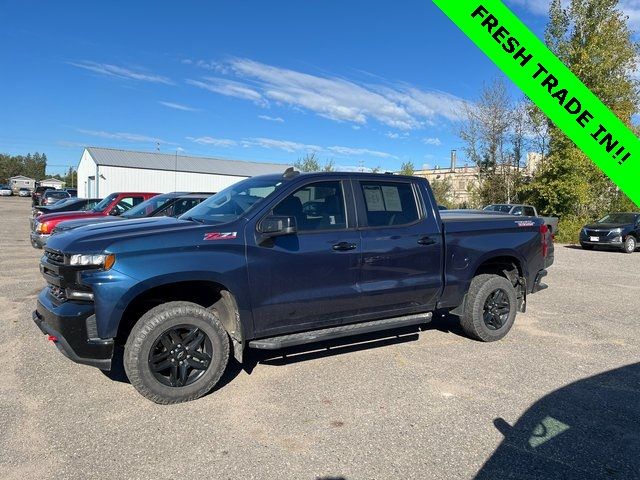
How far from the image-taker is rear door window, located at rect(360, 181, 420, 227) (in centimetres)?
502

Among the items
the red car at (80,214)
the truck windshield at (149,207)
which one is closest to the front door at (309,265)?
the truck windshield at (149,207)

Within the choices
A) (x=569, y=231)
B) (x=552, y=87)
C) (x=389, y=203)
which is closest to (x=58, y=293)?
(x=389, y=203)

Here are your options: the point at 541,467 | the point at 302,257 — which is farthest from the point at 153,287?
the point at 541,467

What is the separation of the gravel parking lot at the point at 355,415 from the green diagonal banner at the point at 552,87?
2032 millimetres

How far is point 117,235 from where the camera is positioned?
3.97 meters

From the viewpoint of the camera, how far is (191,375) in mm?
4137

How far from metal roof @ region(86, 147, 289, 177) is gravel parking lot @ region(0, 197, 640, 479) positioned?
47322mm

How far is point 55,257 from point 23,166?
16311 cm

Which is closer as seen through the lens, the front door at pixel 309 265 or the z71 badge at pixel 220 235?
the z71 badge at pixel 220 235

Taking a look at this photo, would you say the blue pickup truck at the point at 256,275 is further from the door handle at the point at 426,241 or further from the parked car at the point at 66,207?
the parked car at the point at 66,207

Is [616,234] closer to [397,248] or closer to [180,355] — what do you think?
[397,248]

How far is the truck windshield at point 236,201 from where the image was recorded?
4555 millimetres

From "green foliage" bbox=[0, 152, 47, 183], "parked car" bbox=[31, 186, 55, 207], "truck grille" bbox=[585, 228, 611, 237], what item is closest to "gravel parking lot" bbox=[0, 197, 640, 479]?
"truck grille" bbox=[585, 228, 611, 237]

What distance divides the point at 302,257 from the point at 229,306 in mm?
794
